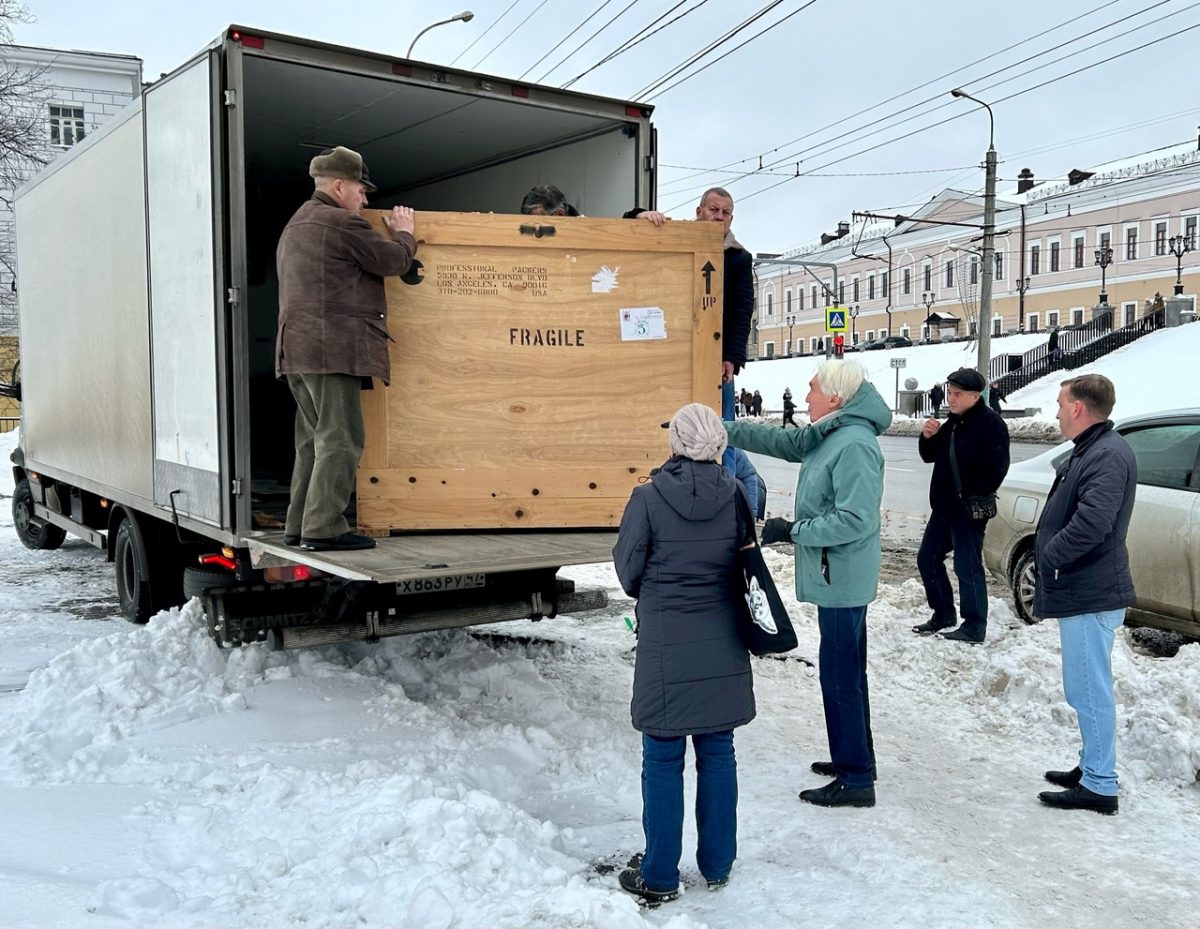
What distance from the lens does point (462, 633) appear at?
267 inches

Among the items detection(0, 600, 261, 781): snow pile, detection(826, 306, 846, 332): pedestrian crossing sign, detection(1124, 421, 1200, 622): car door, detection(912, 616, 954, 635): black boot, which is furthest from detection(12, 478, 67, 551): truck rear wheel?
detection(826, 306, 846, 332): pedestrian crossing sign

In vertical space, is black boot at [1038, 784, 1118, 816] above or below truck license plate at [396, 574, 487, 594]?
below

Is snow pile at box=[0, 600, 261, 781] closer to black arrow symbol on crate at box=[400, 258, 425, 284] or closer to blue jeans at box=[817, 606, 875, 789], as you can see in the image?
black arrow symbol on crate at box=[400, 258, 425, 284]

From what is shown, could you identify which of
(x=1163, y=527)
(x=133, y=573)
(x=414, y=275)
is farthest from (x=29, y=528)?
(x=1163, y=527)

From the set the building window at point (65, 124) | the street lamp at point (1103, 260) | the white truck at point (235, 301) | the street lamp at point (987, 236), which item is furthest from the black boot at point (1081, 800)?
the street lamp at point (1103, 260)

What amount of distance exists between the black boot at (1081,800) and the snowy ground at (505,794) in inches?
2.2

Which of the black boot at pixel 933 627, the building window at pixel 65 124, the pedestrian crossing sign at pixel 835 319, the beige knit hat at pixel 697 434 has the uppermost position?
the building window at pixel 65 124

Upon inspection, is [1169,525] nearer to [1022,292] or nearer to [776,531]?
[776,531]

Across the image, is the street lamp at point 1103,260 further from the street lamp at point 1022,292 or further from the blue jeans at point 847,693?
the blue jeans at point 847,693

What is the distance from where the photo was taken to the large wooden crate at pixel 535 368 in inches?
201

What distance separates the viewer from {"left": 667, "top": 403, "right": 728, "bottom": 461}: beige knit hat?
3.60 meters

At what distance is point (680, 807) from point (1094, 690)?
197 centimetres

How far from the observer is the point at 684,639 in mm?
3531

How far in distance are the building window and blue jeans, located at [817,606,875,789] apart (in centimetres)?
4106
